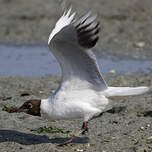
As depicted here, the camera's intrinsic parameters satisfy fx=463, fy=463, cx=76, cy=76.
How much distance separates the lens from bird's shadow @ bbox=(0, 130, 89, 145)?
19.5 ft

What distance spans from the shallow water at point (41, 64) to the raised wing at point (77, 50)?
4355 millimetres

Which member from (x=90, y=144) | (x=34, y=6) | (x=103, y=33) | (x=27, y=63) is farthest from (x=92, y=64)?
(x=34, y=6)

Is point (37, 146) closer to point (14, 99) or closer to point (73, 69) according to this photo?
point (73, 69)

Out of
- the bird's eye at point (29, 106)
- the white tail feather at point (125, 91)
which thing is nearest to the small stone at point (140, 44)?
the white tail feather at point (125, 91)

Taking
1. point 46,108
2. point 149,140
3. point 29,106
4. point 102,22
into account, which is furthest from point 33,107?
point 102,22

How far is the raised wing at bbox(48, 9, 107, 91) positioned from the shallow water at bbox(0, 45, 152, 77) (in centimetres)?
436

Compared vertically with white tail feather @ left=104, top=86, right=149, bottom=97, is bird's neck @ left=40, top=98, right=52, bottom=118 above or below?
below

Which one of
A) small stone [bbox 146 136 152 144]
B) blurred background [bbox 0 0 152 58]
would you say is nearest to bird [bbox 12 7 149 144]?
small stone [bbox 146 136 152 144]

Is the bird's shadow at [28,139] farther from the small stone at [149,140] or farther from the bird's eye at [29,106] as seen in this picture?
the small stone at [149,140]

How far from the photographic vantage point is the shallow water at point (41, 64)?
10.6 meters

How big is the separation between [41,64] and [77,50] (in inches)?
224

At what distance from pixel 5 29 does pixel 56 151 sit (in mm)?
10457

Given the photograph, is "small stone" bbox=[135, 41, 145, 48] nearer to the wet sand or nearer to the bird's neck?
the wet sand

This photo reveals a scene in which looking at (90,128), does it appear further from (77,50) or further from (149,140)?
(77,50)
